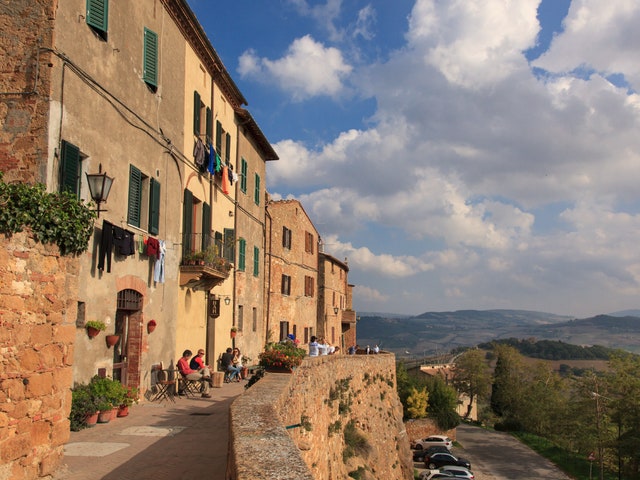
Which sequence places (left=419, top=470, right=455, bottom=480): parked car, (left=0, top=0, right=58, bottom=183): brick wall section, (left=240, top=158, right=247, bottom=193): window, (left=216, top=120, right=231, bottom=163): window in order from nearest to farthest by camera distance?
(left=0, top=0, right=58, bottom=183): brick wall section, (left=216, top=120, right=231, bottom=163): window, (left=240, top=158, right=247, bottom=193): window, (left=419, top=470, right=455, bottom=480): parked car

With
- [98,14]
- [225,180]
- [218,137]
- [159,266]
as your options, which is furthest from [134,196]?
[218,137]

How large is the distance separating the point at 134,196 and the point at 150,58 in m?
3.79

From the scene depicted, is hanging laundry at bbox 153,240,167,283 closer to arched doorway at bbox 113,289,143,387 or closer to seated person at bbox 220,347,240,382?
arched doorway at bbox 113,289,143,387

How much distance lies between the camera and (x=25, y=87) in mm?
10141

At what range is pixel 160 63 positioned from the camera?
50.5ft

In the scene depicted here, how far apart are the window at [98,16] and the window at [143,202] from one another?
3.15 meters

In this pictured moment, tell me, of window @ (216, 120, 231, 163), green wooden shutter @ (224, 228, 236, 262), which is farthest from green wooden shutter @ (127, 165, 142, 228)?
green wooden shutter @ (224, 228, 236, 262)

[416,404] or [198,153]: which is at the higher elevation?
[198,153]

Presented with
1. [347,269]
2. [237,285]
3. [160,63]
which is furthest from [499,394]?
[160,63]

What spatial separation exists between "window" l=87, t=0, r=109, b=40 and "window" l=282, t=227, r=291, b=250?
66.5ft

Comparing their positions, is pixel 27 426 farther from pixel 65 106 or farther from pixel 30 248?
pixel 65 106

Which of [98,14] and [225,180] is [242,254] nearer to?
[225,180]

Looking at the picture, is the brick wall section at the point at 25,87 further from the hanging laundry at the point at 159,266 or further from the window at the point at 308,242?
the window at the point at 308,242

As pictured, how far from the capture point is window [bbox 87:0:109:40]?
11570mm
